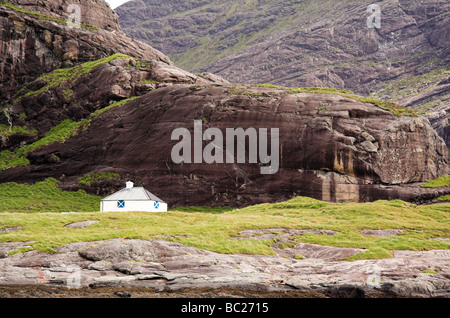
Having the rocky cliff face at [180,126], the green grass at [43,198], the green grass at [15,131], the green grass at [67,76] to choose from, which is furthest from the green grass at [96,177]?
the green grass at [67,76]

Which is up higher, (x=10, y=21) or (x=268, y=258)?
(x=10, y=21)

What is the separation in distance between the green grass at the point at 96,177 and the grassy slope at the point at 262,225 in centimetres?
1034

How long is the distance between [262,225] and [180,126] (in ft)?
95.7

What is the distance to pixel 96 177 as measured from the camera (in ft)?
214

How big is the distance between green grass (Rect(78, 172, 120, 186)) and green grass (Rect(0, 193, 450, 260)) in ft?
69.3

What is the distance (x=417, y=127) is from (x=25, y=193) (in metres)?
52.1

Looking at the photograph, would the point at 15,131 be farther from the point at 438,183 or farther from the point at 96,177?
the point at 438,183

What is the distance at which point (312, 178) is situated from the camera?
5816cm

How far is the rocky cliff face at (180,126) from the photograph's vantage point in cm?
5847

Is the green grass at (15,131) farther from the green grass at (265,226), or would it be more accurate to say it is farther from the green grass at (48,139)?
the green grass at (265,226)

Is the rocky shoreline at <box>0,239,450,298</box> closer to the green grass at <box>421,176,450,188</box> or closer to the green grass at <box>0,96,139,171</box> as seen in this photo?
the green grass at <box>421,176,450,188</box>

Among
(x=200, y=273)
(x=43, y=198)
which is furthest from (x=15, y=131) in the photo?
(x=200, y=273)
